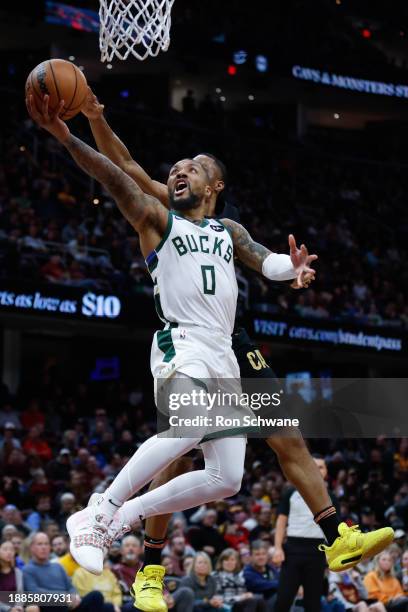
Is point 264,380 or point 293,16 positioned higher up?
point 293,16

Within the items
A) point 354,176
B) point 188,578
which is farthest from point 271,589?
point 354,176

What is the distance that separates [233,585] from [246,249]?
6240 millimetres

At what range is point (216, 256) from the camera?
673cm

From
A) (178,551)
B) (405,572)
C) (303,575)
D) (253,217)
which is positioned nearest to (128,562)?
(178,551)

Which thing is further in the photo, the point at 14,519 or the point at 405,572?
the point at 14,519

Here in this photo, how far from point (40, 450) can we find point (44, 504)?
2.85m

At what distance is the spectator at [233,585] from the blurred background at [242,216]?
2.12m

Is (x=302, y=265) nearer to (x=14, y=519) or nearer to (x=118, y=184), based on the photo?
(x=118, y=184)

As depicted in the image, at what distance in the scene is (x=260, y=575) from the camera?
12.2 metres

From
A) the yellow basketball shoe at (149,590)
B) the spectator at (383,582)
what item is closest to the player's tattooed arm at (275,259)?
the yellow basketball shoe at (149,590)

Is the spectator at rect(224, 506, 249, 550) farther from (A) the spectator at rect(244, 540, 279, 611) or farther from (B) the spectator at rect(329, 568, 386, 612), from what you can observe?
(A) the spectator at rect(244, 540, 279, 611)

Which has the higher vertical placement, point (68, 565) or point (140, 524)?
point (140, 524)

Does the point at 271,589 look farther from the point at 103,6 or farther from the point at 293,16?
the point at 293,16

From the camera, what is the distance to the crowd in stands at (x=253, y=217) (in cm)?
A: 2033
